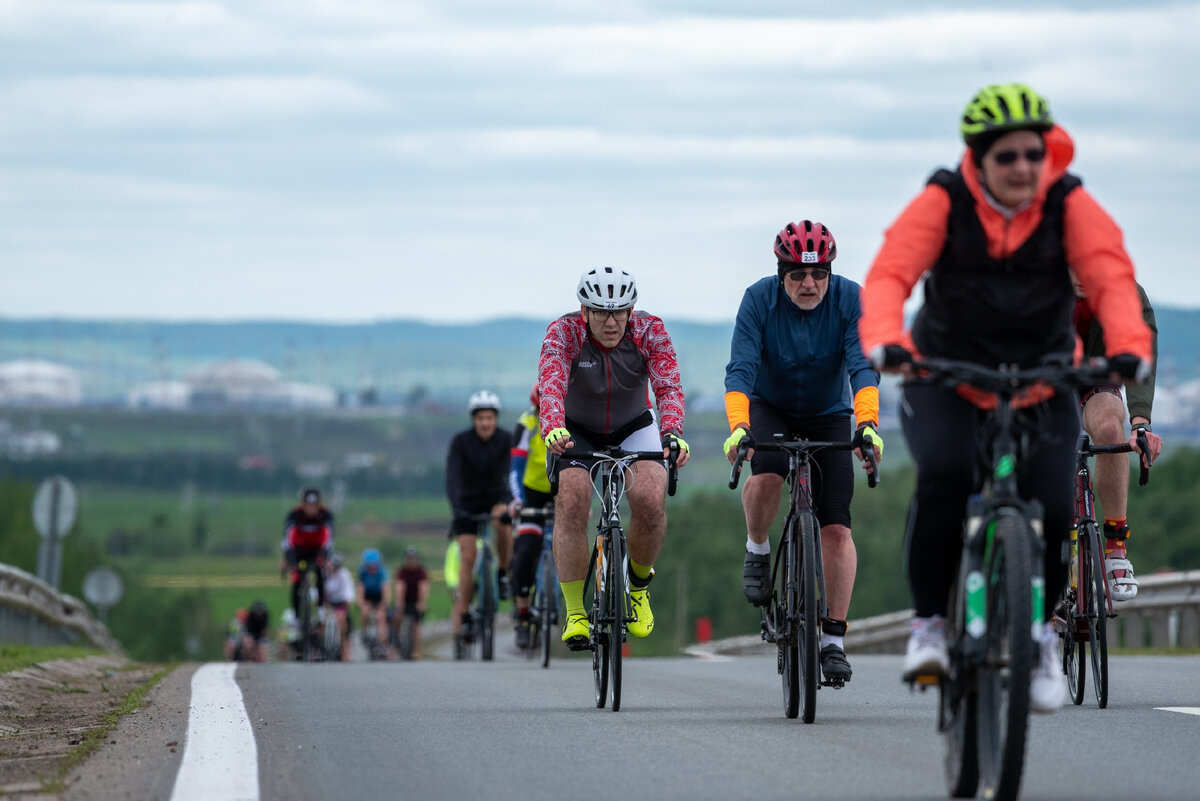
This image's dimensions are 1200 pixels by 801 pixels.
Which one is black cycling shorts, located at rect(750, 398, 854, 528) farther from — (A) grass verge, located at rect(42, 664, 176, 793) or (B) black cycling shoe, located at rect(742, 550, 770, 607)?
(A) grass verge, located at rect(42, 664, 176, 793)

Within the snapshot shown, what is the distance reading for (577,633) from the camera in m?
10.6

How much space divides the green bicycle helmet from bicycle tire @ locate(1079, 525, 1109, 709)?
4.15 meters

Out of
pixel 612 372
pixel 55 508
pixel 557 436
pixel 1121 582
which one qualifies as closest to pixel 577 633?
pixel 557 436

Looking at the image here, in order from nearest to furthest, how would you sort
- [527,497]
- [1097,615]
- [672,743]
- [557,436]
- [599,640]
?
[672,743] < [1097,615] < [557,436] < [599,640] < [527,497]

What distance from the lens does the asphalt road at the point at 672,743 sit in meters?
6.90

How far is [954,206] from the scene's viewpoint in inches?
258

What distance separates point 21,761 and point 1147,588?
15.8m

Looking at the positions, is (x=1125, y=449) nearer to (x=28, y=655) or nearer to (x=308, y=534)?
(x=28, y=655)

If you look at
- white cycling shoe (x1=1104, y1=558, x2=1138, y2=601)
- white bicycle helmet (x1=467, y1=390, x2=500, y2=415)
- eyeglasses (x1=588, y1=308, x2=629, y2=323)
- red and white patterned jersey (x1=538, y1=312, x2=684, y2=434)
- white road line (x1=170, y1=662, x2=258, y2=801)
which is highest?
Answer: eyeglasses (x1=588, y1=308, x2=629, y2=323)

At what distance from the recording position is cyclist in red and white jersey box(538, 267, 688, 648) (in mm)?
10602

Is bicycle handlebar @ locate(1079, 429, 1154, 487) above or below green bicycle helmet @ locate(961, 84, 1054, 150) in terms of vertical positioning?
below

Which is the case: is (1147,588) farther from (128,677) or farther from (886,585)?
(886,585)

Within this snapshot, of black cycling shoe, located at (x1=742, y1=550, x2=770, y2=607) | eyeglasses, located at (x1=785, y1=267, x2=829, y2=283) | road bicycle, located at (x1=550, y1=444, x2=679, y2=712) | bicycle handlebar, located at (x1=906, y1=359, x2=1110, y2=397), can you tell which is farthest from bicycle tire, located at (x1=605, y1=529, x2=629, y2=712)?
bicycle handlebar, located at (x1=906, y1=359, x2=1110, y2=397)

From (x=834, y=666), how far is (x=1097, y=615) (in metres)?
1.63
